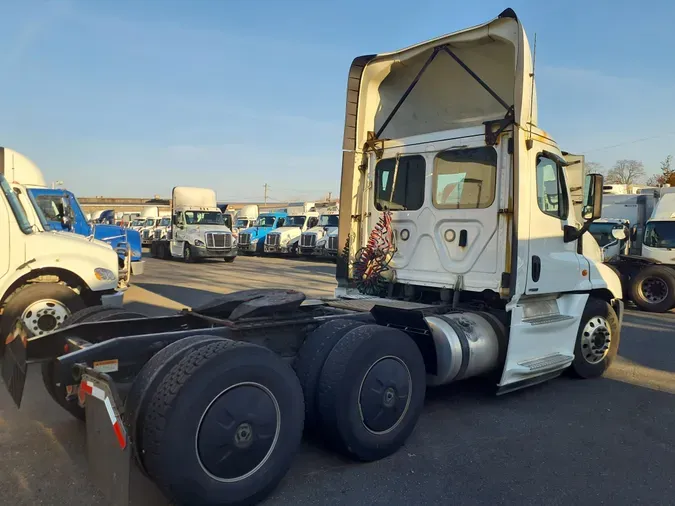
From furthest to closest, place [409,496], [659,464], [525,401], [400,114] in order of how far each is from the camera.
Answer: [400,114], [525,401], [659,464], [409,496]

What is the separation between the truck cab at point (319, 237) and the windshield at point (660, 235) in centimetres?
1437

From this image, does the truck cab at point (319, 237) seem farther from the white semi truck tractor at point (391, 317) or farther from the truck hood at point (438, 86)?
the white semi truck tractor at point (391, 317)

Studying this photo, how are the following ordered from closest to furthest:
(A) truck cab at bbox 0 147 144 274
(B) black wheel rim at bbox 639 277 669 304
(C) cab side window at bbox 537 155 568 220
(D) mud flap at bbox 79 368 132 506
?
(D) mud flap at bbox 79 368 132 506, (C) cab side window at bbox 537 155 568 220, (A) truck cab at bbox 0 147 144 274, (B) black wheel rim at bbox 639 277 669 304

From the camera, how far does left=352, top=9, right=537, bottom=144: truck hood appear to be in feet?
18.7

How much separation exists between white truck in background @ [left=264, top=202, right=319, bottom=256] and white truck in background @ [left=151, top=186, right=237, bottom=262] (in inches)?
149

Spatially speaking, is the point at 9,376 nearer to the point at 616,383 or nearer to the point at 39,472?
the point at 39,472

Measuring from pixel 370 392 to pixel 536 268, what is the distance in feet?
8.03

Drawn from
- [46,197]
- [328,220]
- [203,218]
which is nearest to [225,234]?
[203,218]

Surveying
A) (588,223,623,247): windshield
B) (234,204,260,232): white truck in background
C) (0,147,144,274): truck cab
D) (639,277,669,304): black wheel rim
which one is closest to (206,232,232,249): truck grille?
(0,147,144,274): truck cab

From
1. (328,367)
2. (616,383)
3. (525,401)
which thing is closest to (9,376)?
(328,367)

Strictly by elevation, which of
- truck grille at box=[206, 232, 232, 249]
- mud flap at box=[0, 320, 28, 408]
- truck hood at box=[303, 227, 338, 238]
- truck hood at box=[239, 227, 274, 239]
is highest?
truck hood at box=[303, 227, 338, 238]

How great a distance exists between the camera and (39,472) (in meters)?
3.73

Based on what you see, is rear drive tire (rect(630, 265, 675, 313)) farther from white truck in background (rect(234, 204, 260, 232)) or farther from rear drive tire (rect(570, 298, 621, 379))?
white truck in background (rect(234, 204, 260, 232))

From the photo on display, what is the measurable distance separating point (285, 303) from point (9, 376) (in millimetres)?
2200
